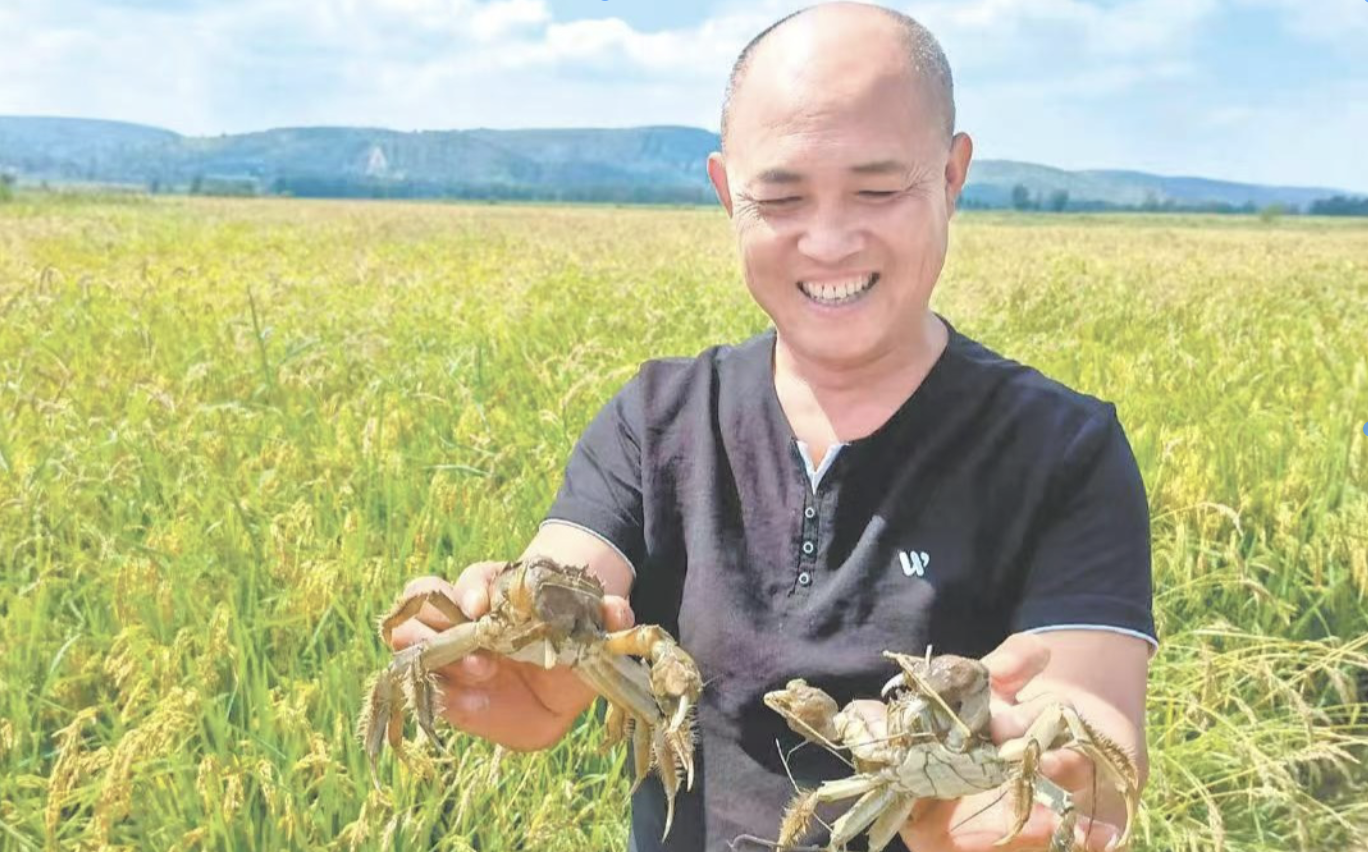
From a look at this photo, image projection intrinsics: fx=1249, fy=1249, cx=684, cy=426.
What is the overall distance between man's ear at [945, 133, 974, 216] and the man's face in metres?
0.01

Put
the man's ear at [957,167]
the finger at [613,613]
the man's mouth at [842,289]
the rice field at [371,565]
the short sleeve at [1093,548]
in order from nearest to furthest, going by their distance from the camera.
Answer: the finger at [613,613], the short sleeve at [1093,548], the man's mouth at [842,289], the man's ear at [957,167], the rice field at [371,565]

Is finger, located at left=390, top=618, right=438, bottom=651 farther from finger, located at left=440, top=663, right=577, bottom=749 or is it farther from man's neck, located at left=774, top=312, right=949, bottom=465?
man's neck, located at left=774, top=312, right=949, bottom=465

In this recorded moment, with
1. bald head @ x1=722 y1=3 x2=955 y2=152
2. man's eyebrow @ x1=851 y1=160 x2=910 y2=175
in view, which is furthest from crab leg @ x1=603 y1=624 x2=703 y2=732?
bald head @ x1=722 y1=3 x2=955 y2=152

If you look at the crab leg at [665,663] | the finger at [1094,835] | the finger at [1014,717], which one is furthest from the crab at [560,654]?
the finger at [1094,835]

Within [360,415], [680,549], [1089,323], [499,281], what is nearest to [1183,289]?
[1089,323]

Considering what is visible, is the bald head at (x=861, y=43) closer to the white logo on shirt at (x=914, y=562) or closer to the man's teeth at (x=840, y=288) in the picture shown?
the man's teeth at (x=840, y=288)

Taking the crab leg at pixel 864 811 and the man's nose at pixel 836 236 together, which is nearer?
the crab leg at pixel 864 811

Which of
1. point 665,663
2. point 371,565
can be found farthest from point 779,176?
point 371,565

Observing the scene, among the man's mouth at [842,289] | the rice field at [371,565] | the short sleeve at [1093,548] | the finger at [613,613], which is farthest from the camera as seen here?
the rice field at [371,565]

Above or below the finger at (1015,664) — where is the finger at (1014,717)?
below

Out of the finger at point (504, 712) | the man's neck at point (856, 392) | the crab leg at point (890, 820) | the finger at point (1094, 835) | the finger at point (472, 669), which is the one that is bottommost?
the finger at point (504, 712)

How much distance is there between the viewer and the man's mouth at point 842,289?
1.79 meters

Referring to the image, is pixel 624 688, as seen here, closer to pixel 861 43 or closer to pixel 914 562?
pixel 914 562

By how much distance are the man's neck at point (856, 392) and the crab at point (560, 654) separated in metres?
0.49
